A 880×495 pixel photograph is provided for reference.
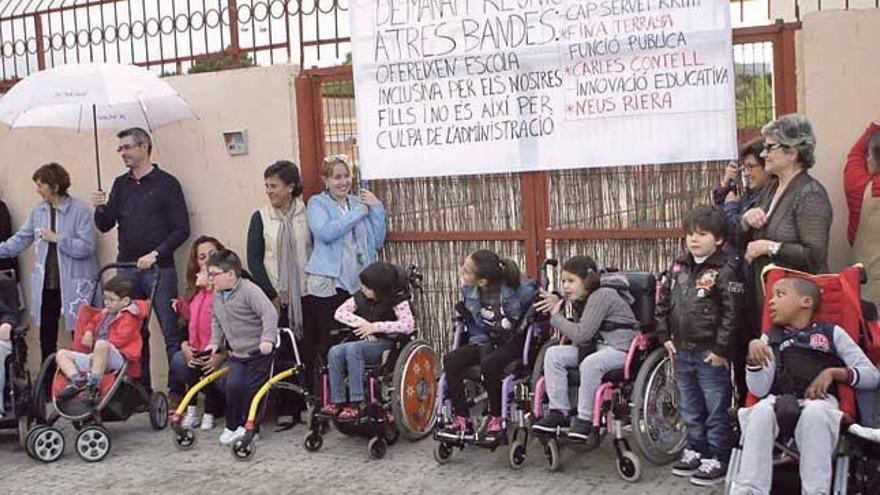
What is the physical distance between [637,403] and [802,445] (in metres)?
1.06

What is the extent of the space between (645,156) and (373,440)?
236 centimetres

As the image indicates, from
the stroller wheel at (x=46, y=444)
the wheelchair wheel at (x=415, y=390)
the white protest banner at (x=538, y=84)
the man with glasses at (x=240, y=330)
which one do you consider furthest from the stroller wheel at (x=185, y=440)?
the white protest banner at (x=538, y=84)

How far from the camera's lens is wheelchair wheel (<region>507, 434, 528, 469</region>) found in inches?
240

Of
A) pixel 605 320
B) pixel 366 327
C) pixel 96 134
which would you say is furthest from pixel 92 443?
pixel 605 320

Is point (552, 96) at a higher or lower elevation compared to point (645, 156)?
higher

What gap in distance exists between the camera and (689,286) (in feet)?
18.4

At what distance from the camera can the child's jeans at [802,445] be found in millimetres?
4738

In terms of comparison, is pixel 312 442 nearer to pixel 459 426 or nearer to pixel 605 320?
pixel 459 426

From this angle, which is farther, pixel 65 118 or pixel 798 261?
pixel 65 118

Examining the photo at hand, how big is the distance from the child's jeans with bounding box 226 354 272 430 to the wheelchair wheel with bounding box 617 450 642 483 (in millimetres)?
2395

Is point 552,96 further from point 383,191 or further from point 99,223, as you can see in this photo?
point 99,223

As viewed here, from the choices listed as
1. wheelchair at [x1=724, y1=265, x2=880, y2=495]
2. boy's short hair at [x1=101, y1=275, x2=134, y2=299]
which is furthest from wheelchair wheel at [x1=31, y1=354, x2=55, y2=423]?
wheelchair at [x1=724, y1=265, x2=880, y2=495]

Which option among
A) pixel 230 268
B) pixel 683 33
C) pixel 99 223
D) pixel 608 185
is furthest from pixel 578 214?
pixel 99 223

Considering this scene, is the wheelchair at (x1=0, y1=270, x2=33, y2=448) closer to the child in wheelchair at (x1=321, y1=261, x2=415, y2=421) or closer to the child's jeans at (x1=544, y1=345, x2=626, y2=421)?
the child in wheelchair at (x1=321, y1=261, x2=415, y2=421)
